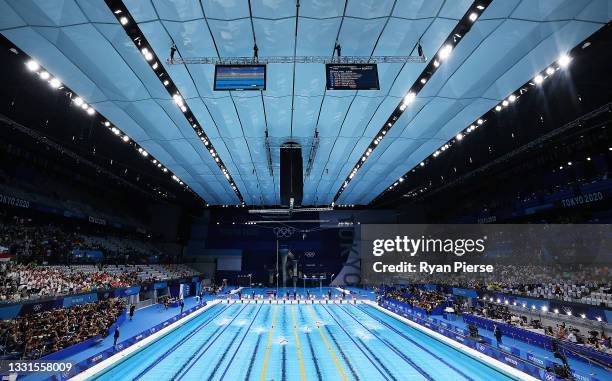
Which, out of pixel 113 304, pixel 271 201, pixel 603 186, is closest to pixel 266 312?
pixel 113 304

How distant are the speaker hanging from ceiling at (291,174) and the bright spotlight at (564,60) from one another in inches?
403

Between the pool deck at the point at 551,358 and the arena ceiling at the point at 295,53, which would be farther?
the pool deck at the point at 551,358

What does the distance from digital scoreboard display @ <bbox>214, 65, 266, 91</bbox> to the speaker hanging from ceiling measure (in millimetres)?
7618

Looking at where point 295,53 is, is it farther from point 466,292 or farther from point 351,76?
point 466,292

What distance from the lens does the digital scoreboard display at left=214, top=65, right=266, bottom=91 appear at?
25.3 feet

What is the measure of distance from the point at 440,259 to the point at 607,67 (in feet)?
88.1

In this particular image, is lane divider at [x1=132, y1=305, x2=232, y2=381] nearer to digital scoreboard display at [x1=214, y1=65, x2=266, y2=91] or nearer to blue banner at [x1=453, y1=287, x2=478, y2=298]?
digital scoreboard display at [x1=214, y1=65, x2=266, y2=91]

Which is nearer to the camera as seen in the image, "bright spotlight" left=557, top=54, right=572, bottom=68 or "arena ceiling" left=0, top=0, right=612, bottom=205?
"arena ceiling" left=0, top=0, right=612, bottom=205

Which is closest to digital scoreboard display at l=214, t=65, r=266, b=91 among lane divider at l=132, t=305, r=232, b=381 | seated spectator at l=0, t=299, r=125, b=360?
lane divider at l=132, t=305, r=232, b=381

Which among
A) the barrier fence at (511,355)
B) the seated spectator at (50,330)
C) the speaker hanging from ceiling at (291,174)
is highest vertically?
the speaker hanging from ceiling at (291,174)

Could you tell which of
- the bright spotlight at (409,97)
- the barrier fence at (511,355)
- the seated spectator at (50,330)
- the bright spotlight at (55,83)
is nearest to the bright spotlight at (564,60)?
the bright spotlight at (409,97)

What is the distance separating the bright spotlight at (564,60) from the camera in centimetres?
908

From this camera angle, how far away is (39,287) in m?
15.4

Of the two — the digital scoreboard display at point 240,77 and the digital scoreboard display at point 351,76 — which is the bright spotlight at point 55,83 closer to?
the digital scoreboard display at point 240,77
